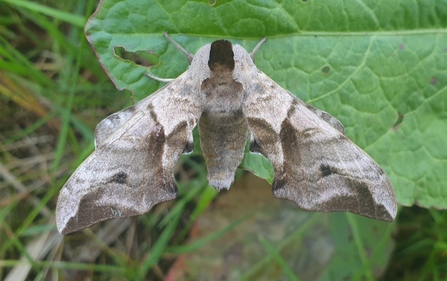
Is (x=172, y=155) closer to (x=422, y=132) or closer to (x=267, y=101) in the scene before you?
(x=267, y=101)

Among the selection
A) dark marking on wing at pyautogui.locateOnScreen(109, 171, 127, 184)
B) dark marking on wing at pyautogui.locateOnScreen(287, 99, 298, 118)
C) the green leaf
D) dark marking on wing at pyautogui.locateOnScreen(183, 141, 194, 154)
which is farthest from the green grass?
dark marking on wing at pyautogui.locateOnScreen(287, 99, 298, 118)

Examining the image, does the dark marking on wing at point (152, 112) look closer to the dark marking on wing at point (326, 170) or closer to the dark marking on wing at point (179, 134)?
the dark marking on wing at point (179, 134)

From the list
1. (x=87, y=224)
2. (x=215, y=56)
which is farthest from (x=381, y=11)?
(x=87, y=224)

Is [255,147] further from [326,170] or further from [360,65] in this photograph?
[360,65]

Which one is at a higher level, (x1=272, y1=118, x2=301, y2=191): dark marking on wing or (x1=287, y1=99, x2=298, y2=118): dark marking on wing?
(x1=287, y1=99, x2=298, y2=118): dark marking on wing

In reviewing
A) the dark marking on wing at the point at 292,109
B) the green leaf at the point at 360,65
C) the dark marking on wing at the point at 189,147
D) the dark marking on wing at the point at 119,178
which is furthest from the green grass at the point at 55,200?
the dark marking on wing at the point at 292,109

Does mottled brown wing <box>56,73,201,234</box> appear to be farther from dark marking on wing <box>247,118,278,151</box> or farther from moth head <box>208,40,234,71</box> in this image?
dark marking on wing <box>247,118,278,151</box>
